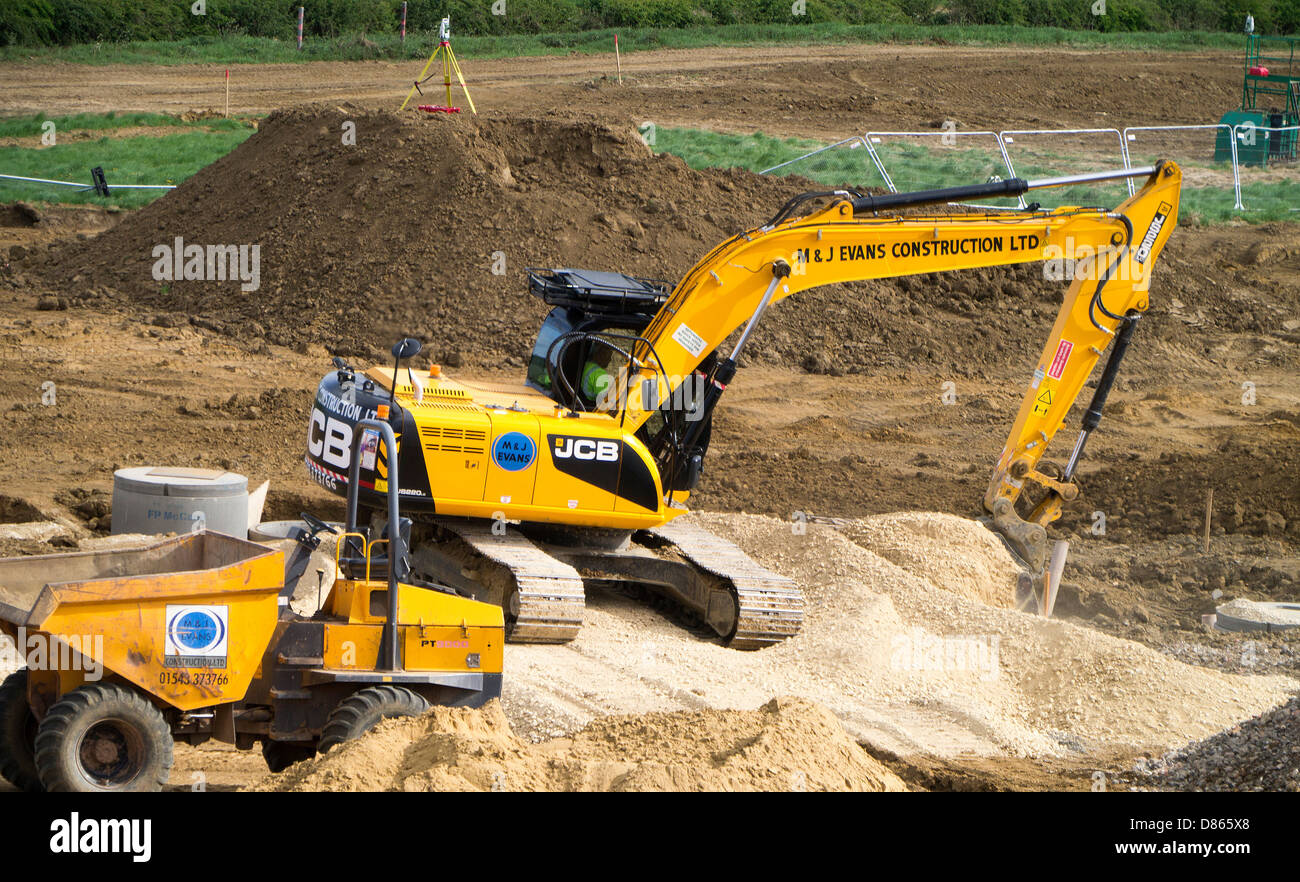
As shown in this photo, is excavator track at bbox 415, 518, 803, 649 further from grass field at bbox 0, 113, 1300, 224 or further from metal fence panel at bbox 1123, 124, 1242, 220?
metal fence panel at bbox 1123, 124, 1242, 220

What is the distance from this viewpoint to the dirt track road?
2920 centimetres

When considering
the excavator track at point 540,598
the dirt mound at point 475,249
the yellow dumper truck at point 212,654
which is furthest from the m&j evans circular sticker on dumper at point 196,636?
the dirt mound at point 475,249

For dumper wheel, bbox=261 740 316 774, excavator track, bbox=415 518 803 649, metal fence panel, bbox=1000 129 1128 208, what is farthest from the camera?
metal fence panel, bbox=1000 129 1128 208

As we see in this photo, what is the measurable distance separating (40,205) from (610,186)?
1000cm

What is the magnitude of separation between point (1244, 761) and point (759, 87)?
26.7 metres

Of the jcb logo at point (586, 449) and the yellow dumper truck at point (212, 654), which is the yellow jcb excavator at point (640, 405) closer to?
the jcb logo at point (586, 449)

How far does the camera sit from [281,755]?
691cm

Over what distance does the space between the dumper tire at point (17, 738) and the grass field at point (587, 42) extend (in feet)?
98.2

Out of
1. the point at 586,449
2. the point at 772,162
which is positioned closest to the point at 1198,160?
the point at 772,162

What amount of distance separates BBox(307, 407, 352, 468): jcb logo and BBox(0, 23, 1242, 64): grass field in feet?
87.4

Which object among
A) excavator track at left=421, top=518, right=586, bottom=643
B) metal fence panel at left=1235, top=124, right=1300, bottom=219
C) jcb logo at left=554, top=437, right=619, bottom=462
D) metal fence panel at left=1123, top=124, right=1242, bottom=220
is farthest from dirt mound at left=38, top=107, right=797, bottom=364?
metal fence panel at left=1235, top=124, right=1300, bottom=219

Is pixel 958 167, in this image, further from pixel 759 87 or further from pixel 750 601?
pixel 750 601
